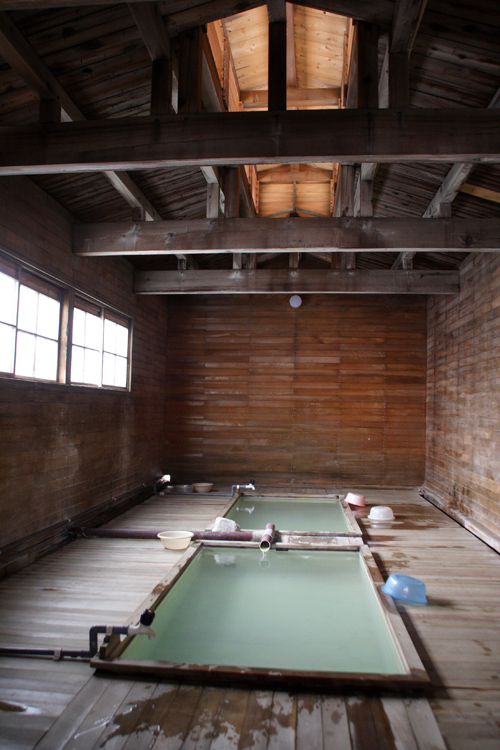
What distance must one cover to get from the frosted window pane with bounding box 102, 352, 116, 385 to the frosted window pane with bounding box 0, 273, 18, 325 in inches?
76.3

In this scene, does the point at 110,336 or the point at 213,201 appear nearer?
the point at 213,201

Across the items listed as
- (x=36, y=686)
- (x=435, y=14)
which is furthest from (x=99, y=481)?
(x=435, y=14)

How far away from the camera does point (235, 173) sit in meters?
5.23

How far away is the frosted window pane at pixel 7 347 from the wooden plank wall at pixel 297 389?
16.4 feet

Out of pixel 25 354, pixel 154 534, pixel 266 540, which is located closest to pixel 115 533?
pixel 154 534

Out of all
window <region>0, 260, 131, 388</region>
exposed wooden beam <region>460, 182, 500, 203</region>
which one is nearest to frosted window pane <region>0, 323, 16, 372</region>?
window <region>0, 260, 131, 388</region>

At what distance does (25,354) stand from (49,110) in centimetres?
208

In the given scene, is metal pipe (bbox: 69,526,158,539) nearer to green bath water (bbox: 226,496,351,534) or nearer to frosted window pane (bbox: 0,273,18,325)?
green bath water (bbox: 226,496,351,534)

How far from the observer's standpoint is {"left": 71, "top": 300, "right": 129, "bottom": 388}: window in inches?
211

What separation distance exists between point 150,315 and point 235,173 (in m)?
3.40

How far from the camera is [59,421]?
4816mm

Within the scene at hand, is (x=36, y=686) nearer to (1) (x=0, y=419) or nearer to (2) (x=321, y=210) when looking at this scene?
(1) (x=0, y=419)

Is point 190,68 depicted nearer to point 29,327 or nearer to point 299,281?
point 29,327

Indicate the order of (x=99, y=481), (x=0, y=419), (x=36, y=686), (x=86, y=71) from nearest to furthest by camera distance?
1. (x=36, y=686)
2. (x=86, y=71)
3. (x=0, y=419)
4. (x=99, y=481)
